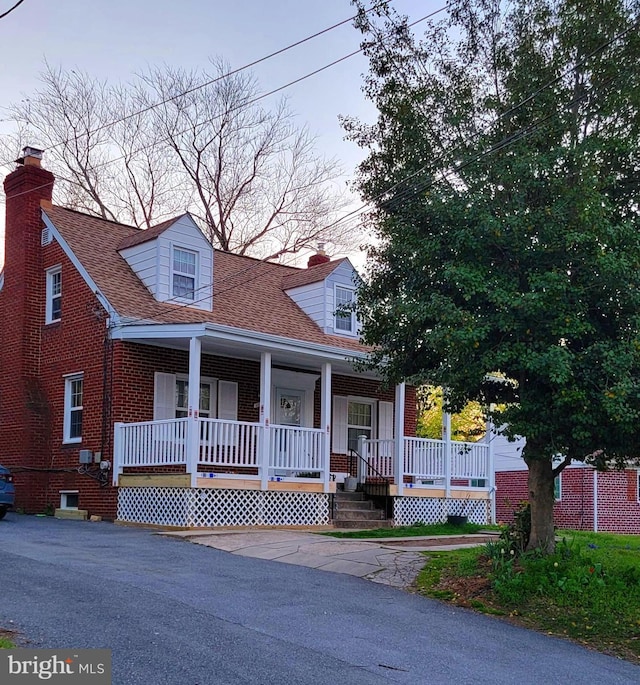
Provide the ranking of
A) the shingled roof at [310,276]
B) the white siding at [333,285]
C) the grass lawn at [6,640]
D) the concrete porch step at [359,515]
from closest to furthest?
the grass lawn at [6,640], the concrete porch step at [359,515], the white siding at [333,285], the shingled roof at [310,276]

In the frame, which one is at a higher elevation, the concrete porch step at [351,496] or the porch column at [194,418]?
the porch column at [194,418]

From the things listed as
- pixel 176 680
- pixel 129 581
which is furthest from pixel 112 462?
pixel 176 680

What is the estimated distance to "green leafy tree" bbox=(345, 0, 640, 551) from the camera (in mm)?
9797

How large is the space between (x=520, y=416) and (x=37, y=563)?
6.12 meters

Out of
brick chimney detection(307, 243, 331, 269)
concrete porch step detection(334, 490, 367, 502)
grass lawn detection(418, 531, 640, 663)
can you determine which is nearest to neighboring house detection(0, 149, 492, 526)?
concrete porch step detection(334, 490, 367, 502)

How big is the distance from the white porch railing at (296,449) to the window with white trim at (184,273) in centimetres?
404

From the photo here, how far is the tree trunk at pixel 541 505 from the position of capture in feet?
36.9

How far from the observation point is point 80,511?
18312 mm

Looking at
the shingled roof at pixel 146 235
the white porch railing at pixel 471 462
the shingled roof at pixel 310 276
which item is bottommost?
the white porch railing at pixel 471 462

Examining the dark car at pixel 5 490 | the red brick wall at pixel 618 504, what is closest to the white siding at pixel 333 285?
the dark car at pixel 5 490

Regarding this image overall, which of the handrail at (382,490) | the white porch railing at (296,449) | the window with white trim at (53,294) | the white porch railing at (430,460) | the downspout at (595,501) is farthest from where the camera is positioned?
the downspout at (595,501)

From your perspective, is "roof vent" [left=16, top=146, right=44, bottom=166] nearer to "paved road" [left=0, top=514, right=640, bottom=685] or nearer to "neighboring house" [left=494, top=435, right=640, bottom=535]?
"paved road" [left=0, top=514, right=640, bottom=685]

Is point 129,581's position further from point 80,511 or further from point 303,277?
point 303,277

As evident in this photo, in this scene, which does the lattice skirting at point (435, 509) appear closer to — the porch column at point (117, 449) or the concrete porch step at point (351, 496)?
the concrete porch step at point (351, 496)
